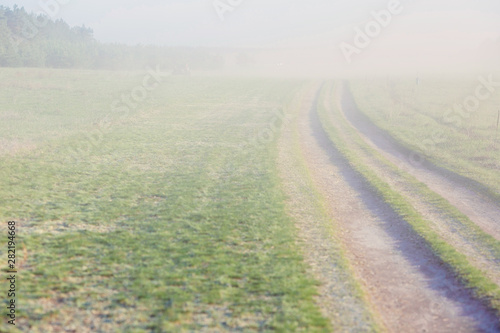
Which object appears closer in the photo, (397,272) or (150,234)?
(397,272)

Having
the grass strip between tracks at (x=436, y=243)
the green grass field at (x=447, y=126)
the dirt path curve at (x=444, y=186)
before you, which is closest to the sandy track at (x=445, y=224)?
the grass strip between tracks at (x=436, y=243)

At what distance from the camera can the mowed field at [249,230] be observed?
7602mm

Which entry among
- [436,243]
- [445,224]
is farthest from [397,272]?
[445,224]

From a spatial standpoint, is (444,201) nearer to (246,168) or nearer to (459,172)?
(459,172)

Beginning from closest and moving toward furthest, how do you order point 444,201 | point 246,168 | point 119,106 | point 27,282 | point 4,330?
point 4,330 < point 27,282 < point 444,201 < point 246,168 < point 119,106

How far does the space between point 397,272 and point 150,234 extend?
584cm

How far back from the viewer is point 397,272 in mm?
9695

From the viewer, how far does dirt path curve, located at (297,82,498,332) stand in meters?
7.75

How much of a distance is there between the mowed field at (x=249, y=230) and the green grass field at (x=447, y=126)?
0.90ft

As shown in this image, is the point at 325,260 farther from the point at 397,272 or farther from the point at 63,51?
the point at 63,51

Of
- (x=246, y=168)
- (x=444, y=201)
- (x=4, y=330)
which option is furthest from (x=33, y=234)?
(x=444, y=201)

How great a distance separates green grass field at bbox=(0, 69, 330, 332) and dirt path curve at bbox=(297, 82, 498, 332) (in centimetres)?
143

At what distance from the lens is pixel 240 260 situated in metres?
9.59

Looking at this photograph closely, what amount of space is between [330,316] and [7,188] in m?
11.4
